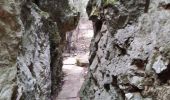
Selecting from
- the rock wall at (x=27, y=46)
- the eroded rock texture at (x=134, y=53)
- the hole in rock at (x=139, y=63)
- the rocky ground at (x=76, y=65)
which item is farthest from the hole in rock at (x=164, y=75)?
the rocky ground at (x=76, y=65)

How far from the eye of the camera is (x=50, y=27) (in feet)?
32.0

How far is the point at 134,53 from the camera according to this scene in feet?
14.5

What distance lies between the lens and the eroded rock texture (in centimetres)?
378

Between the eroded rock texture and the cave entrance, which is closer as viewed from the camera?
the eroded rock texture

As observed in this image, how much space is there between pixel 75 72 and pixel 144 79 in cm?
1009

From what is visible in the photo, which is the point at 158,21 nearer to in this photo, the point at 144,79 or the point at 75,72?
the point at 144,79

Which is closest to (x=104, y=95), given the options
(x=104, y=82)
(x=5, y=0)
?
(x=104, y=82)

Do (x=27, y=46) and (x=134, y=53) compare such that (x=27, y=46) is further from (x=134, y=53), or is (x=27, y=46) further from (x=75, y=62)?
(x=75, y=62)

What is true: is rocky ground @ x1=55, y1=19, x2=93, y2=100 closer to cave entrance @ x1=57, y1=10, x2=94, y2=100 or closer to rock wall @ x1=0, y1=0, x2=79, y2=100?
cave entrance @ x1=57, y1=10, x2=94, y2=100

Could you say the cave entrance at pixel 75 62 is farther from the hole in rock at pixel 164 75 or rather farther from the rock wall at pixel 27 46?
the hole in rock at pixel 164 75

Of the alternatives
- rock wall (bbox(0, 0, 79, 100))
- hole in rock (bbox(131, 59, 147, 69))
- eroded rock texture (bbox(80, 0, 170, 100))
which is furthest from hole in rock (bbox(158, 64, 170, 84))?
rock wall (bbox(0, 0, 79, 100))

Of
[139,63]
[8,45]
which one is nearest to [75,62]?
[139,63]

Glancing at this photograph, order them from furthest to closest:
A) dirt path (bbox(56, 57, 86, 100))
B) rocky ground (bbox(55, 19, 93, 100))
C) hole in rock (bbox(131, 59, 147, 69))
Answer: rocky ground (bbox(55, 19, 93, 100))
dirt path (bbox(56, 57, 86, 100))
hole in rock (bbox(131, 59, 147, 69))

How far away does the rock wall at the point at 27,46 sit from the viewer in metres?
3.88
